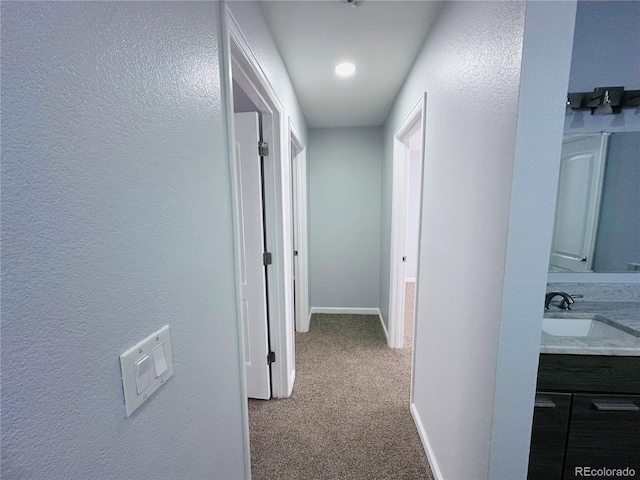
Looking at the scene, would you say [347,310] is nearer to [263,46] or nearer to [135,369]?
[263,46]

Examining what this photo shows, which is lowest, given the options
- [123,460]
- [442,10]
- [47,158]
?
[123,460]

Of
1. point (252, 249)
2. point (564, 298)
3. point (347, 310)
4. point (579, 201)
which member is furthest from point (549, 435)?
point (347, 310)

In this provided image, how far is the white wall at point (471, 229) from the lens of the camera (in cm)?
83

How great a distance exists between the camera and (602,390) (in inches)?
39.0

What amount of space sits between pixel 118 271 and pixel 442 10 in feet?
5.82

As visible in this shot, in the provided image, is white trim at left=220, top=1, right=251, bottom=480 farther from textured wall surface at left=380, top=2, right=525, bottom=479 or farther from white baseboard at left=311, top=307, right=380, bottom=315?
white baseboard at left=311, top=307, right=380, bottom=315

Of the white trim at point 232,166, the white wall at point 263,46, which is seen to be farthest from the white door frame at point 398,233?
the white trim at point 232,166

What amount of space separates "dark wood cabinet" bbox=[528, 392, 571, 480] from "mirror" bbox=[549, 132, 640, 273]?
765mm

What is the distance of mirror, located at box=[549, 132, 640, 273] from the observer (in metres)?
1.34

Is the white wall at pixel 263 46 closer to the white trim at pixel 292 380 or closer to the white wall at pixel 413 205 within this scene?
the white trim at pixel 292 380

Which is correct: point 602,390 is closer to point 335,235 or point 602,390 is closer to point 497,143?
point 497,143

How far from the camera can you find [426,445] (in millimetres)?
1536

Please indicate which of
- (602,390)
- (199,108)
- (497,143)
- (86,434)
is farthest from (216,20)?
(602,390)

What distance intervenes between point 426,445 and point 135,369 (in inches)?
67.4
